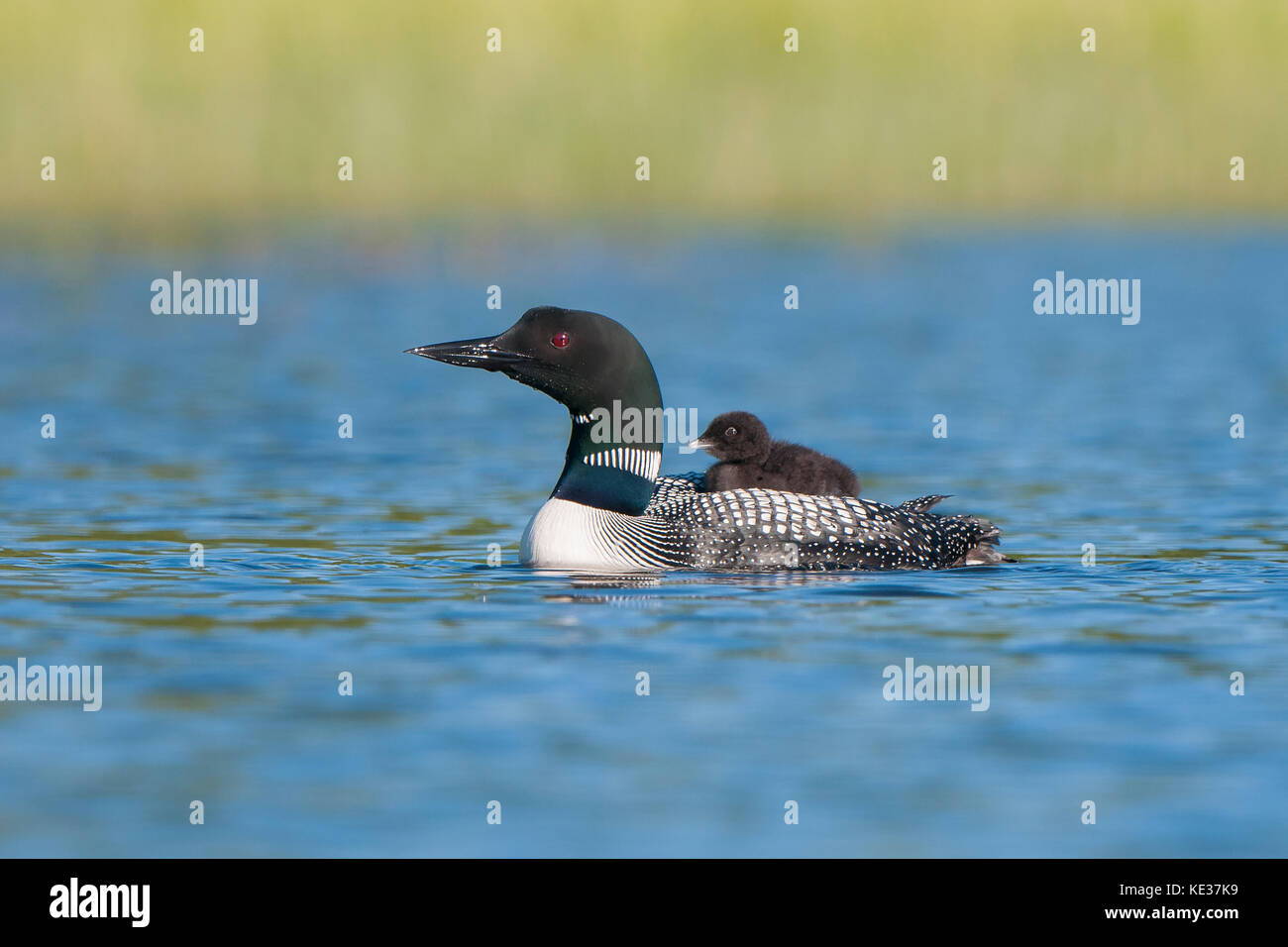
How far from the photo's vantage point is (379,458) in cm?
998

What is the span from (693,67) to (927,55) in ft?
6.80

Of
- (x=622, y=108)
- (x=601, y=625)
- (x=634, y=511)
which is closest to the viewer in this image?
(x=601, y=625)

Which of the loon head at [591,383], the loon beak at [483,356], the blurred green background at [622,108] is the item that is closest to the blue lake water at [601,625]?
the loon head at [591,383]

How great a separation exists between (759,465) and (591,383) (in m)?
0.87

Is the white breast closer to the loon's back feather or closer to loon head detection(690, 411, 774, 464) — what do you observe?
the loon's back feather

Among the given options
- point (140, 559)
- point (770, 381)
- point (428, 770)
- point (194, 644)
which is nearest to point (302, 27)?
point (770, 381)

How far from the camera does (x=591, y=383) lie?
7070 mm

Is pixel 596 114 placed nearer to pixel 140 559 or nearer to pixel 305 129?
pixel 305 129

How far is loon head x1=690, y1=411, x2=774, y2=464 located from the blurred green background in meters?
9.42

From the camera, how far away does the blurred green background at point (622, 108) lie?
16.3 m

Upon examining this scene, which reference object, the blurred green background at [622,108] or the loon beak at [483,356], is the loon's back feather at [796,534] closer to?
the loon beak at [483,356]

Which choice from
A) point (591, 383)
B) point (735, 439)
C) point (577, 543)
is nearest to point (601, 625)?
point (577, 543)

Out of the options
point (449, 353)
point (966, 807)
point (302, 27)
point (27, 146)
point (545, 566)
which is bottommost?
point (966, 807)

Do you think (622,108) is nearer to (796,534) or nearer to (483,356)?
(483,356)
